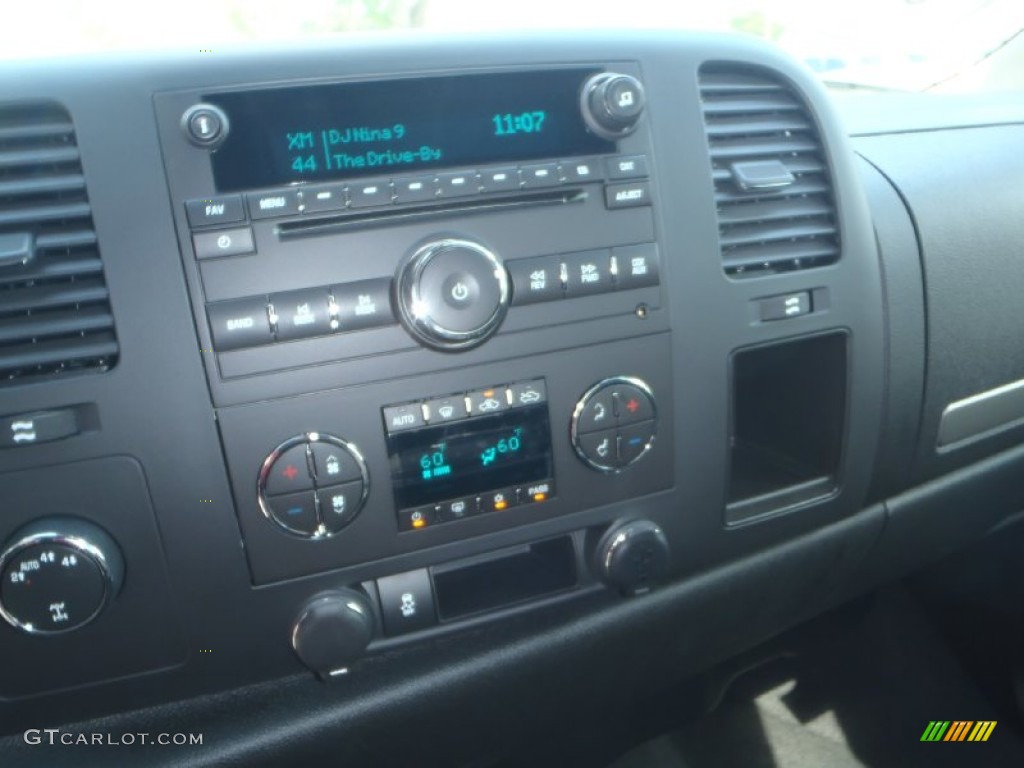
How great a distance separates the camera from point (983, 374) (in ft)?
4.61

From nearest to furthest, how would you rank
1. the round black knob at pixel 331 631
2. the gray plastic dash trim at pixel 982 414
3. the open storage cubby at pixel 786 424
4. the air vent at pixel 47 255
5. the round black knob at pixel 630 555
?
the air vent at pixel 47 255 < the round black knob at pixel 331 631 < the round black knob at pixel 630 555 < the open storage cubby at pixel 786 424 < the gray plastic dash trim at pixel 982 414

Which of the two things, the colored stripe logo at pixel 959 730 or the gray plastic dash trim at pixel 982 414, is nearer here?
the gray plastic dash trim at pixel 982 414

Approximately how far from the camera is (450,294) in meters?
0.85

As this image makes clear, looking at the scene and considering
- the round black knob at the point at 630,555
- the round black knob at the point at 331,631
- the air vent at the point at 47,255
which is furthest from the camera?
the round black knob at the point at 630,555

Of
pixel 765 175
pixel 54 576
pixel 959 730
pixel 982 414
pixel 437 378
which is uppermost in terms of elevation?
pixel 765 175

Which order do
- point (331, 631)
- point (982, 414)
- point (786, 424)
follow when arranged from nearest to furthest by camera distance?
point (331, 631) < point (786, 424) < point (982, 414)

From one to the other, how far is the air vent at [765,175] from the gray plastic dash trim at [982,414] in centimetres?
43

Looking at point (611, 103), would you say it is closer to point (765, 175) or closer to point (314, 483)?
point (765, 175)

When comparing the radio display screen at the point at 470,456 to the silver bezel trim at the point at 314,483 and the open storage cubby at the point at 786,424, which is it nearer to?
the silver bezel trim at the point at 314,483

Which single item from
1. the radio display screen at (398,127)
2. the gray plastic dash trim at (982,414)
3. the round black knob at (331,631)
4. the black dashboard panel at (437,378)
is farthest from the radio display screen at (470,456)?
the gray plastic dash trim at (982,414)

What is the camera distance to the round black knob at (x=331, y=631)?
0.89 metres

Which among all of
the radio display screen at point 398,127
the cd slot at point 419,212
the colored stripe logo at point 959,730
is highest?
the radio display screen at point 398,127

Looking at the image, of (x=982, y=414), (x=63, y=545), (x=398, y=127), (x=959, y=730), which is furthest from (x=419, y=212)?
(x=959, y=730)

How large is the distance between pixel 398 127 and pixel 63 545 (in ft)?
1.54
